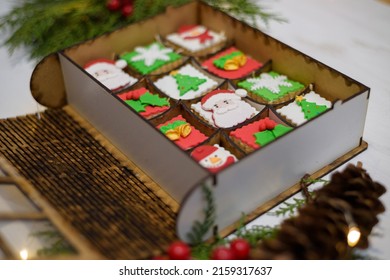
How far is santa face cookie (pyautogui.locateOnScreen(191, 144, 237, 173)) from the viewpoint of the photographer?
5.21ft

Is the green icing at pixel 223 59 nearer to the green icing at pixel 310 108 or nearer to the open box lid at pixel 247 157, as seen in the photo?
the open box lid at pixel 247 157

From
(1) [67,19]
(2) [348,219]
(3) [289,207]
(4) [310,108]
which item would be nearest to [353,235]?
(2) [348,219]

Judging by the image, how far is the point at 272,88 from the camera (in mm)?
1896

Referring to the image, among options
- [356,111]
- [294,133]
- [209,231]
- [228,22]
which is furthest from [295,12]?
[209,231]

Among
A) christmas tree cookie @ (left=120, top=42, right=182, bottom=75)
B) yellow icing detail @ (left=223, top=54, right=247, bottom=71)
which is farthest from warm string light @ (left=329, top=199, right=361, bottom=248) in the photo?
christmas tree cookie @ (left=120, top=42, right=182, bottom=75)

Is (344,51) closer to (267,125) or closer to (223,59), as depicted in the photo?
(223,59)

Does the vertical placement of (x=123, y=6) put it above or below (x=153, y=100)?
above

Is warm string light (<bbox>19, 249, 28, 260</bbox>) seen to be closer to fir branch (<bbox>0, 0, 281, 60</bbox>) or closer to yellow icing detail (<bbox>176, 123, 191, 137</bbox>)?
yellow icing detail (<bbox>176, 123, 191, 137</bbox>)

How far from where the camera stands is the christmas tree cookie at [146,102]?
1.82 m

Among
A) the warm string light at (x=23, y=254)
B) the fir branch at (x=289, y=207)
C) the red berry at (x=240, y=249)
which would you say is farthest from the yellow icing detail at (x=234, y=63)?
the warm string light at (x=23, y=254)

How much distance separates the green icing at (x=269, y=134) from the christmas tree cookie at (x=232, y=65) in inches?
13.4

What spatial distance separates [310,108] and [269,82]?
0.20m
